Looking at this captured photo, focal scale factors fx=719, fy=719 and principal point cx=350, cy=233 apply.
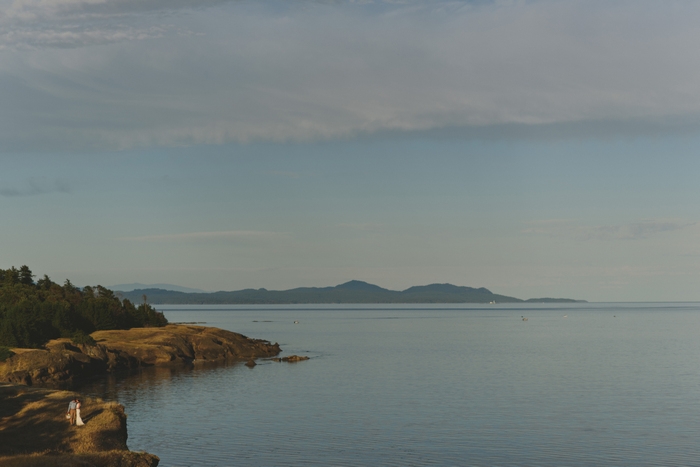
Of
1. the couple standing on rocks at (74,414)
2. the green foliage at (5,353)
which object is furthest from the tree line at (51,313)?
the couple standing on rocks at (74,414)

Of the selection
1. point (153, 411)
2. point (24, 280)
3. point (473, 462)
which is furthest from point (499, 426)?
point (24, 280)

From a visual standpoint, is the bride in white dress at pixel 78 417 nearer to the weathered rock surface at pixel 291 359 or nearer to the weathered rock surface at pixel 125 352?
the weathered rock surface at pixel 125 352

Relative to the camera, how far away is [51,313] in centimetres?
10650

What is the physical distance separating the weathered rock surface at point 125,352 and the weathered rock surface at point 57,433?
2914 cm

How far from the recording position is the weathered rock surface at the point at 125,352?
276 feet

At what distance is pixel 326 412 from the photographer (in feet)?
223

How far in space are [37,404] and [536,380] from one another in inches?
2406

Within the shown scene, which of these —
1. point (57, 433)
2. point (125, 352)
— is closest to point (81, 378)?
point (125, 352)

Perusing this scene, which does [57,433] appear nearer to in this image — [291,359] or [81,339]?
[81,339]

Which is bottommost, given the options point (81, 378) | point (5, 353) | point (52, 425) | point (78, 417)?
point (81, 378)

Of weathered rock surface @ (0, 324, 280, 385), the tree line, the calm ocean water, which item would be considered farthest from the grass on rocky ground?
the tree line

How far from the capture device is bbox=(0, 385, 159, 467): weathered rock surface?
126 feet

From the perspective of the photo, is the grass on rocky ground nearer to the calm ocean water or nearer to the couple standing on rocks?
the couple standing on rocks

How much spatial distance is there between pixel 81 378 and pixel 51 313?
60.0 ft
